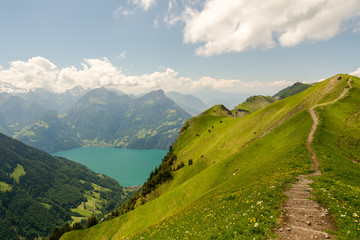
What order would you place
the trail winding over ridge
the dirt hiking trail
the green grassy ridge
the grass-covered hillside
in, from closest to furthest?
1. the dirt hiking trail
2. the green grassy ridge
3. the grass-covered hillside
4. the trail winding over ridge

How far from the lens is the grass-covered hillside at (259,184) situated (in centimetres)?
1234

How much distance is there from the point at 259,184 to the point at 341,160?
15.9 m

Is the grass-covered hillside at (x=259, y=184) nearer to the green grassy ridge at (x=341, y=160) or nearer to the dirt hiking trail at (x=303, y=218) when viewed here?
the green grassy ridge at (x=341, y=160)

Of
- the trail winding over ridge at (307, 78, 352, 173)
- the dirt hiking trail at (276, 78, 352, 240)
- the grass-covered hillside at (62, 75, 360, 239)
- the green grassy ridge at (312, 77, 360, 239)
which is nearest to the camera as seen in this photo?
the dirt hiking trail at (276, 78, 352, 240)

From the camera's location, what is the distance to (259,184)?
20922 mm

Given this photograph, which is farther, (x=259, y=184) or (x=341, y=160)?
(x=341, y=160)

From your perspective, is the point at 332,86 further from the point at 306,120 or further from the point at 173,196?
the point at 173,196

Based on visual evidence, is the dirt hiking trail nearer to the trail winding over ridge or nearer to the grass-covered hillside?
the grass-covered hillside

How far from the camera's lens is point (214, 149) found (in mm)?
75688

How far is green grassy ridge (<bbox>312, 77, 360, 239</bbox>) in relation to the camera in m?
10.7

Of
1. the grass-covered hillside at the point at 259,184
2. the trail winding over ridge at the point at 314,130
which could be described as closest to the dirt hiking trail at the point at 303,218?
the grass-covered hillside at the point at 259,184

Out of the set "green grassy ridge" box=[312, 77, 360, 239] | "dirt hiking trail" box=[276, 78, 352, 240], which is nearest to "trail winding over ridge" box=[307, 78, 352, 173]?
"green grassy ridge" box=[312, 77, 360, 239]

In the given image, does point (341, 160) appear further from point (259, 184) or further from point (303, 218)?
point (303, 218)

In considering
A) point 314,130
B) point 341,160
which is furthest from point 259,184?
point 314,130
